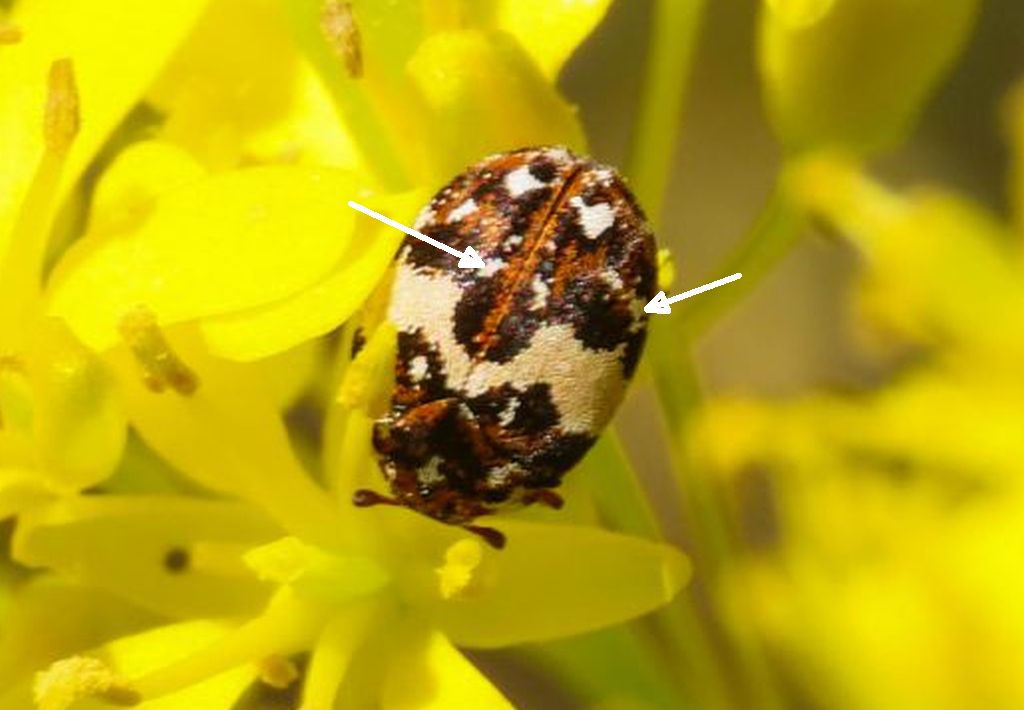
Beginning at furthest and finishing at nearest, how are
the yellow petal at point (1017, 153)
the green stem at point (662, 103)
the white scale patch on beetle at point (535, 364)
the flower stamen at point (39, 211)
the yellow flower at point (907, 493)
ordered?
1. the yellow petal at point (1017, 153)
2. the yellow flower at point (907, 493)
3. the green stem at point (662, 103)
4. the flower stamen at point (39, 211)
5. the white scale patch on beetle at point (535, 364)

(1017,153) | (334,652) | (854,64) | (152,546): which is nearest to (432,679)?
(334,652)

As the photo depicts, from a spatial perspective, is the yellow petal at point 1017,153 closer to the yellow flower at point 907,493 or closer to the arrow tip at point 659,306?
the yellow flower at point 907,493

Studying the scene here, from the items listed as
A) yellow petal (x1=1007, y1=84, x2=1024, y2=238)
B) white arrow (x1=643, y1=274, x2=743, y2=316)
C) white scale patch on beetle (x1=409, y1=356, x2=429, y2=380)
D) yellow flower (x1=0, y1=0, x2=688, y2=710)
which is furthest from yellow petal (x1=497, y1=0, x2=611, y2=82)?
yellow petal (x1=1007, y1=84, x2=1024, y2=238)

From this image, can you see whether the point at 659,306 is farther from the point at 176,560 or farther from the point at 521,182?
the point at 176,560

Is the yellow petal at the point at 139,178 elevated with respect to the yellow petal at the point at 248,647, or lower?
elevated

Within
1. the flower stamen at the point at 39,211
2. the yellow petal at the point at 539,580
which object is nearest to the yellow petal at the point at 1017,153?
the yellow petal at the point at 539,580
